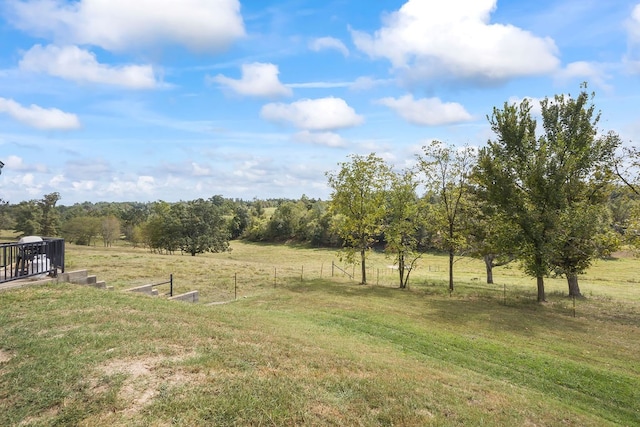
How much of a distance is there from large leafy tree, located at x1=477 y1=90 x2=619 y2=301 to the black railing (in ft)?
76.1

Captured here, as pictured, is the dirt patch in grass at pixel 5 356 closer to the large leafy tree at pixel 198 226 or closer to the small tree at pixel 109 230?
the large leafy tree at pixel 198 226

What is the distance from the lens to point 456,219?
2870cm

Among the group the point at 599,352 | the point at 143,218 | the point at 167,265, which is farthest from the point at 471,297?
the point at 143,218

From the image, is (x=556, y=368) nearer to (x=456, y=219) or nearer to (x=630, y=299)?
(x=456, y=219)

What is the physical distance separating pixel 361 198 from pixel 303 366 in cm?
2238

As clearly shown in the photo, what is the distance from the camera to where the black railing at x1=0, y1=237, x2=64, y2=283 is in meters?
11.9

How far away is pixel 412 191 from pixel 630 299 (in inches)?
688

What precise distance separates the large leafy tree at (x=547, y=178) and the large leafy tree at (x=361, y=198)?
757 centimetres

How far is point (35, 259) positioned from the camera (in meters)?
12.6

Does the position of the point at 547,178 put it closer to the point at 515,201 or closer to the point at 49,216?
the point at 515,201

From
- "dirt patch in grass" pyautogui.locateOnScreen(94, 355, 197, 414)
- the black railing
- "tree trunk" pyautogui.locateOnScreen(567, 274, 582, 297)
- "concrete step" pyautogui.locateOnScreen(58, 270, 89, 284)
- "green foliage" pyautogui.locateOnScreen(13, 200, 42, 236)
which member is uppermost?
"green foliage" pyautogui.locateOnScreen(13, 200, 42, 236)

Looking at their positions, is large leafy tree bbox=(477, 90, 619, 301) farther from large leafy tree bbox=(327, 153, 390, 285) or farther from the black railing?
the black railing

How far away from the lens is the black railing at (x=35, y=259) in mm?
11883

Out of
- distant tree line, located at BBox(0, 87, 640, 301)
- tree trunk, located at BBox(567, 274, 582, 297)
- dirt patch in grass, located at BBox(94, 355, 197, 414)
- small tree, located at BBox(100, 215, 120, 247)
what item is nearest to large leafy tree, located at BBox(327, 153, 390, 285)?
distant tree line, located at BBox(0, 87, 640, 301)
